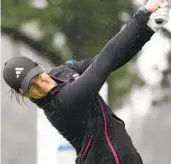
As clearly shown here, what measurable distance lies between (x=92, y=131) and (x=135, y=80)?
6.05 ft

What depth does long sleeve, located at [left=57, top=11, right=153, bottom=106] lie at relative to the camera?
241 cm

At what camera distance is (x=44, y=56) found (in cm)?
454

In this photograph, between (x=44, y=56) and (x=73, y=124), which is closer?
(x=73, y=124)

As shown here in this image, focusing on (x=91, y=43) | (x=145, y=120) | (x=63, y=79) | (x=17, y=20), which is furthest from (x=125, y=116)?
(x=63, y=79)

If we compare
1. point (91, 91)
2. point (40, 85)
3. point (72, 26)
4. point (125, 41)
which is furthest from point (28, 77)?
point (72, 26)

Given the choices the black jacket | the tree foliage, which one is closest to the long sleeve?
the black jacket

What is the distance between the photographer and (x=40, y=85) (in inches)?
102

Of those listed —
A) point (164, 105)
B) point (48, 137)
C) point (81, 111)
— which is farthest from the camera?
point (164, 105)

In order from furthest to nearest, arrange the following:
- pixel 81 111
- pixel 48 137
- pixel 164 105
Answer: pixel 164 105 < pixel 48 137 < pixel 81 111

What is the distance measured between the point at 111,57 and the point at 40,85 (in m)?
0.34

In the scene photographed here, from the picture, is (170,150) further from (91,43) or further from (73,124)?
(73,124)

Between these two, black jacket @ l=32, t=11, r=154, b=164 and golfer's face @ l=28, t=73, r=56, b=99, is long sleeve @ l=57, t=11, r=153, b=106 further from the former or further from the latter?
golfer's face @ l=28, t=73, r=56, b=99

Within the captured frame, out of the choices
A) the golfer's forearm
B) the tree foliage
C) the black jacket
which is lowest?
the black jacket

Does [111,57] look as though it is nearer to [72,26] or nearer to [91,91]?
[91,91]
